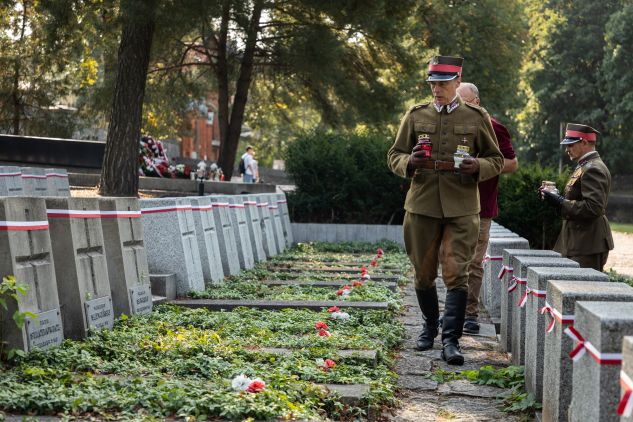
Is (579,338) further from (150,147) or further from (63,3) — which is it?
(150,147)

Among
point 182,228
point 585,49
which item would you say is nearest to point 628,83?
point 585,49

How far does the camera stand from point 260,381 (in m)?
6.25

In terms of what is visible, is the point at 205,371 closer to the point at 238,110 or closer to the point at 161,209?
the point at 161,209

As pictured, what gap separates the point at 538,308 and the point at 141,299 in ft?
14.2

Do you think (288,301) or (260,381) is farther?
(288,301)

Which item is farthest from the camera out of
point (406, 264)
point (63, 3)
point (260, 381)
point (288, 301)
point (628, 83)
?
point (628, 83)

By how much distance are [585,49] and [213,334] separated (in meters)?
52.4

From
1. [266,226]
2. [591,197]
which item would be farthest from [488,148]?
[266,226]

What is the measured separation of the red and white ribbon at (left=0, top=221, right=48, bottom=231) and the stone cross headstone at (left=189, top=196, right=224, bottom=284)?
5.08m

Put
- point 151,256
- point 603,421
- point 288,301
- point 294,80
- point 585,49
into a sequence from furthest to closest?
1. point 585,49
2. point 294,80
3. point 151,256
4. point 288,301
5. point 603,421

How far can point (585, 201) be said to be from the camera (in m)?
10.1

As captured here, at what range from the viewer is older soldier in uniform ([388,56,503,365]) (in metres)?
8.58

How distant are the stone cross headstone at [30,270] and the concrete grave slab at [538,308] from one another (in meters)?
3.08

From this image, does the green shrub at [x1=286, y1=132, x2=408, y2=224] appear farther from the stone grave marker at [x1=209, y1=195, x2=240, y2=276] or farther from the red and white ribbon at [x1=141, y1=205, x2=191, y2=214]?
the red and white ribbon at [x1=141, y1=205, x2=191, y2=214]
